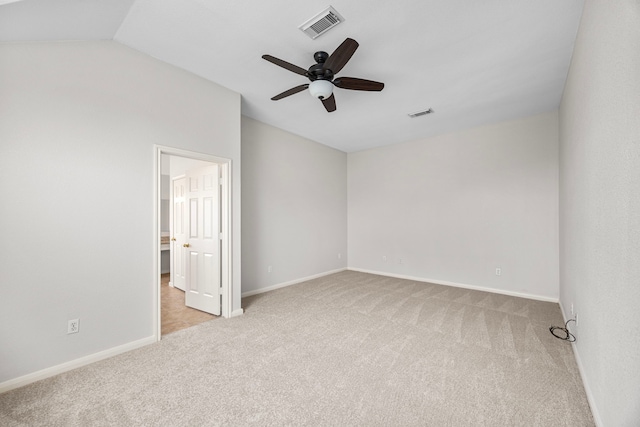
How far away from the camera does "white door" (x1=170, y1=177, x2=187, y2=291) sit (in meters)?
4.20

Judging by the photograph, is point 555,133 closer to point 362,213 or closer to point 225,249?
point 362,213

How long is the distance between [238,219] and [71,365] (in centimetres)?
204

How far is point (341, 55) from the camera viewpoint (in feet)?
6.91

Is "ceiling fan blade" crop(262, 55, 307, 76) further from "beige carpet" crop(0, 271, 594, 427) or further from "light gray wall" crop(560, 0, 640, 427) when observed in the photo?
"beige carpet" crop(0, 271, 594, 427)

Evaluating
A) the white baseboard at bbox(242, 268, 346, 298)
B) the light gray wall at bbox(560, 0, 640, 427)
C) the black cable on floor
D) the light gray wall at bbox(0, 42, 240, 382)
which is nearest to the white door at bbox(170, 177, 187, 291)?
the white baseboard at bbox(242, 268, 346, 298)

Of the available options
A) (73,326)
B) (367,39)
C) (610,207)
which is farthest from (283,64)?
(73,326)

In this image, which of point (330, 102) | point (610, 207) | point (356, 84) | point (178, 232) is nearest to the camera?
point (610, 207)

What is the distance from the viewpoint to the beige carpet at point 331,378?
1.66 metres

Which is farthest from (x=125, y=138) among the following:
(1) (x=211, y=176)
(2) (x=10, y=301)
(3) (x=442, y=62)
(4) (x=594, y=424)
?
(4) (x=594, y=424)

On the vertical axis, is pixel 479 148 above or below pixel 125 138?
above

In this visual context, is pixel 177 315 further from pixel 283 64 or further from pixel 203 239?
pixel 283 64

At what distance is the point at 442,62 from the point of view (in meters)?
2.70

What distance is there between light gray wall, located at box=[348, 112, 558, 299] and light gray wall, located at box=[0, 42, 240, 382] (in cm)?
423

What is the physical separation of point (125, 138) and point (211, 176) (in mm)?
1115
